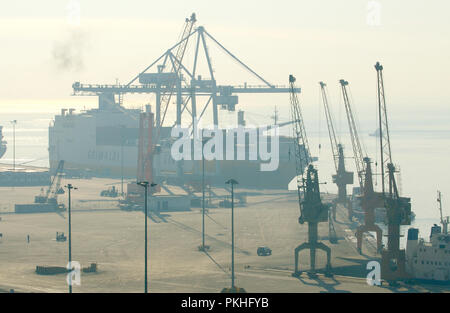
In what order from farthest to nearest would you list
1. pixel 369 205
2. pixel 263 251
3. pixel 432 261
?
1. pixel 369 205
2. pixel 263 251
3. pixel 432 261

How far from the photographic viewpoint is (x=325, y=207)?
266ft

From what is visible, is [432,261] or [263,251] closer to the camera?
Answer: [432,261]

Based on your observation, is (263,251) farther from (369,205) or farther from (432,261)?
(432,261)

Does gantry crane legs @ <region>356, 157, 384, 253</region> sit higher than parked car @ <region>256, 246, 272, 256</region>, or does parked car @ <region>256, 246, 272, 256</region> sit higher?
gantry crane legs @ <region>356, 157, 384, 253</region>

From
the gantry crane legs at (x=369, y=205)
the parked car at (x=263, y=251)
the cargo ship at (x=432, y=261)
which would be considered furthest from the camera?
the gantry crane legs at (x=369, y=205)

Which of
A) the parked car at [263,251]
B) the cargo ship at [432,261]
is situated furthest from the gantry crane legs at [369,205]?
the cargo ship at [432,261]

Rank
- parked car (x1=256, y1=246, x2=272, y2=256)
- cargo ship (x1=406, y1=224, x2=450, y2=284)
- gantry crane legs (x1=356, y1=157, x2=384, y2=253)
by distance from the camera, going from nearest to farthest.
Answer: cargo ship (x1=406, y1=224, x2=450, y2=284) → parked car (x1=256, y1=246, x2=272, y2=256) → gantry crane legs (x1=356, y1=157, x2=384, y2=253)

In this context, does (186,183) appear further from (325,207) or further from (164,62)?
(325,207)

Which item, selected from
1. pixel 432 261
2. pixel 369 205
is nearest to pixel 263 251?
pixel 369 205

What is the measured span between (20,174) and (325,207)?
10483 cm

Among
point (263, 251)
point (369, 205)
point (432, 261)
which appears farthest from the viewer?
point (369, 205)

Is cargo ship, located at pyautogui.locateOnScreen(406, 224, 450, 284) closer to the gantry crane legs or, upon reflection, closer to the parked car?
the parked car

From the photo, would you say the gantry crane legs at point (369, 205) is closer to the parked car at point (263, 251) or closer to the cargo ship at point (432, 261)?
the parked car at point (263, 251)

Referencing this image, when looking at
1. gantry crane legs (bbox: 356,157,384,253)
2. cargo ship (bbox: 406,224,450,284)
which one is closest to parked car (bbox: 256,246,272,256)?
gantry crane legs (bbox: 356,157,384,253)
